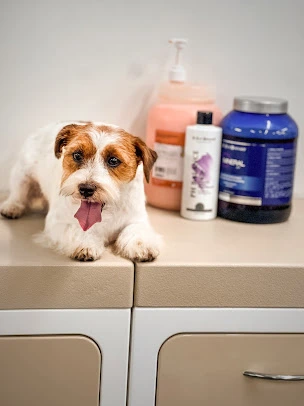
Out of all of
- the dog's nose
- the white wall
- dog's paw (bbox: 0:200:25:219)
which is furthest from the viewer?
the white wall

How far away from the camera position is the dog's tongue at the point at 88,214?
1.01m

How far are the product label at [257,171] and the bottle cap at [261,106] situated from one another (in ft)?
0.20

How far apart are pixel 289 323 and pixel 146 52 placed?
62cm

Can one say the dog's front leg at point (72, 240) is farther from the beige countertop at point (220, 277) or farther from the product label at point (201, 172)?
the product label at point (201, 172)

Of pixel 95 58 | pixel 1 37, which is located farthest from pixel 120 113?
pixel 1 37

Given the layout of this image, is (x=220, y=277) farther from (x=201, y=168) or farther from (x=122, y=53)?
(x=122, y=53)

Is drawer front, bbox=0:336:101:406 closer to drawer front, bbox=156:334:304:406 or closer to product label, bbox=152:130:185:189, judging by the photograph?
drawer front, bbox=156:334:304:406

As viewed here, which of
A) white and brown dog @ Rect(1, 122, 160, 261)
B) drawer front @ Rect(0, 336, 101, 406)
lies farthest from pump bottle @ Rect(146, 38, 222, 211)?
drawer front @ Rect(0, 336, 101, 406)

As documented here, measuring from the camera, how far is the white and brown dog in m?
0.98

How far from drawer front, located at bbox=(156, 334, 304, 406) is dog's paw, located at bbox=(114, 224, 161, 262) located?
14 centimetres

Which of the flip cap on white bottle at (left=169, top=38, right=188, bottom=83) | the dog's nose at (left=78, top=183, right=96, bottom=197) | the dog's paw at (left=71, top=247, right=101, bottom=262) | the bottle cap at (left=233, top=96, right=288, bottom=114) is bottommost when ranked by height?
the dog's paw at (left=71, top=247, right=101, bottom=262)

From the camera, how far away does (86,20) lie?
4.33 feet

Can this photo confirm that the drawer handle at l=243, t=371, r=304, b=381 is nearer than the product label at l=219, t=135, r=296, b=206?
Yes

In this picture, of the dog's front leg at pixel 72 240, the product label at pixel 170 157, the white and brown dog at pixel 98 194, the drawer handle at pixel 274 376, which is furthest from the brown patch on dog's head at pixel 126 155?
the drawer handle at pixel 274 376
